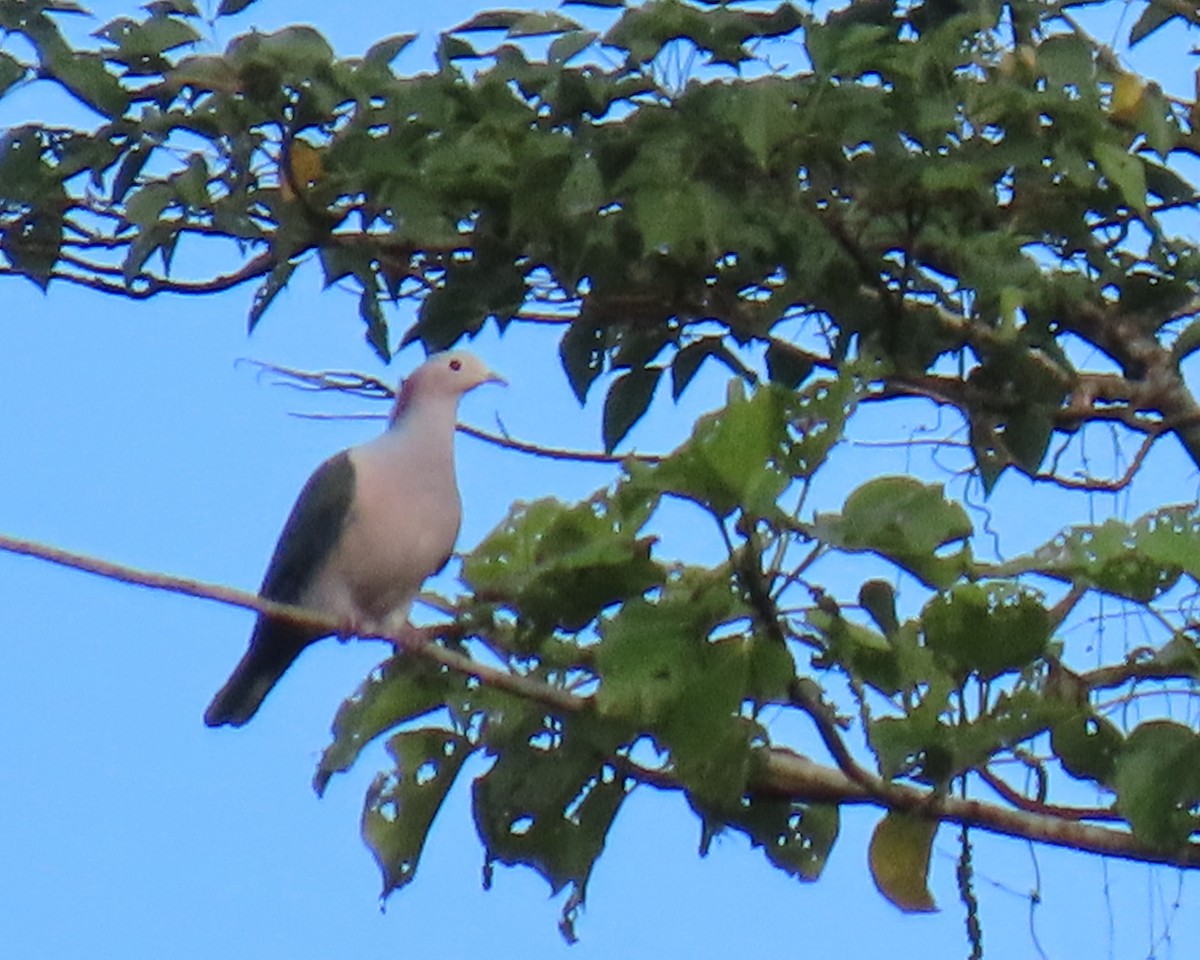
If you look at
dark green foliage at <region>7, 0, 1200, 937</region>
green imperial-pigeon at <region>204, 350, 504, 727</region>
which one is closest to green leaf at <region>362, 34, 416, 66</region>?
dark green foliage at <region>7, 0, 1200, 937</region>

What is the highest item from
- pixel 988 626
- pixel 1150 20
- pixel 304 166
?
pixel 1150 20

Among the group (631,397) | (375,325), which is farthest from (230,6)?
(631,397)

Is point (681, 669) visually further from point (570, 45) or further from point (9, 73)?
point (9, 73)

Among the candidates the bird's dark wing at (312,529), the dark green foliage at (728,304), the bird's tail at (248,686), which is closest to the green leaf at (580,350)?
the dark green foliage at (728,304)

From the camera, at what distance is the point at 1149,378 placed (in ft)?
11.6

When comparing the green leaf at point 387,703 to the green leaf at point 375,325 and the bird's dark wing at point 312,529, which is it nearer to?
the green leaf at point 375,325

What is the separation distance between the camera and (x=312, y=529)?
461 centimetres

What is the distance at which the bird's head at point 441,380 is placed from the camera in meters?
4.49

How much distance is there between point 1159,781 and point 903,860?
1.38ft

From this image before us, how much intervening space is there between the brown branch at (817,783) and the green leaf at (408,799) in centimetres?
15

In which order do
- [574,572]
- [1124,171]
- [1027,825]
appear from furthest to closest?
[1124,171] < [1027,825] < [574,572]

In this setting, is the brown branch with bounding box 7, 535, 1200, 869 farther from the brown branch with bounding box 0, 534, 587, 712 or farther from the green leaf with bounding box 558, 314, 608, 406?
the green leaf with bounding box 558, 314, 608, 406

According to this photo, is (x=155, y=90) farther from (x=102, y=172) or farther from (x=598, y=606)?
(x=598, y=606)

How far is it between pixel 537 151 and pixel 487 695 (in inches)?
29.3
